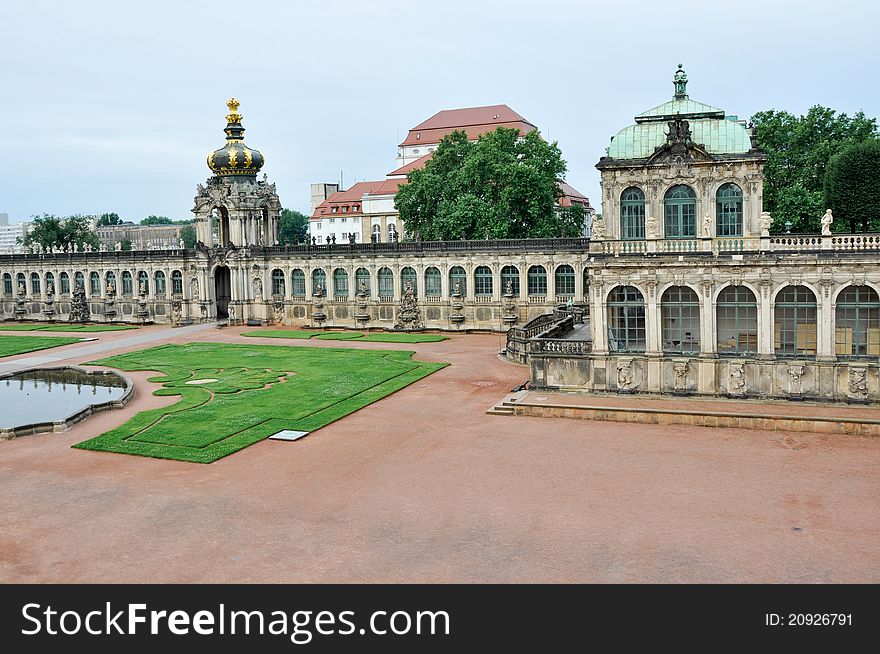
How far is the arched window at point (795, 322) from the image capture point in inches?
1325

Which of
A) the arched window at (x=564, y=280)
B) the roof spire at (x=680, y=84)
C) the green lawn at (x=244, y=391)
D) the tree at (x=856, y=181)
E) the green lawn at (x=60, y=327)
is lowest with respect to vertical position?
the green lawn at (x=244, y=391)

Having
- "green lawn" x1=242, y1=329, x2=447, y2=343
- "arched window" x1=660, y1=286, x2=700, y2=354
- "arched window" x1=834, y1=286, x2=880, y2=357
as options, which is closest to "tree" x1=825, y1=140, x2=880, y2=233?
"arched window" x1=834, y1=286, x2=880, y2=357

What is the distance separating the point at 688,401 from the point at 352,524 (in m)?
18.6

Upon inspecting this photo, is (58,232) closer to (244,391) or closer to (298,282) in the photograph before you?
(298,282)

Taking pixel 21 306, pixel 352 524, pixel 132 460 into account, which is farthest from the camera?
pixel 21 306

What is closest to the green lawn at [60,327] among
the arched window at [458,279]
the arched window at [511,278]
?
the arched window at [458,279]

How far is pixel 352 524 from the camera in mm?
21391

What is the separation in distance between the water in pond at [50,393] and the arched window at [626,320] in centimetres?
2425

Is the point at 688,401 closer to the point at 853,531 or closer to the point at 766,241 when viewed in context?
the point at 766,241

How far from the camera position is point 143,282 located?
84.1m

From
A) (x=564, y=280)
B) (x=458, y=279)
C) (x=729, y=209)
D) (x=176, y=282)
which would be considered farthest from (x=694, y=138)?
(x=176, y=282)

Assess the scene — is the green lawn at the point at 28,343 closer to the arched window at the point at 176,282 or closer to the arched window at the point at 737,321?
the arched window at the point at 176,282

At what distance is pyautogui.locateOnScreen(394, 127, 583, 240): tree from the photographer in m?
73.4

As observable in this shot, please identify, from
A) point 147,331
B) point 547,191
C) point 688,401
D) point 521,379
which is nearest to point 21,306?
point 147,331
